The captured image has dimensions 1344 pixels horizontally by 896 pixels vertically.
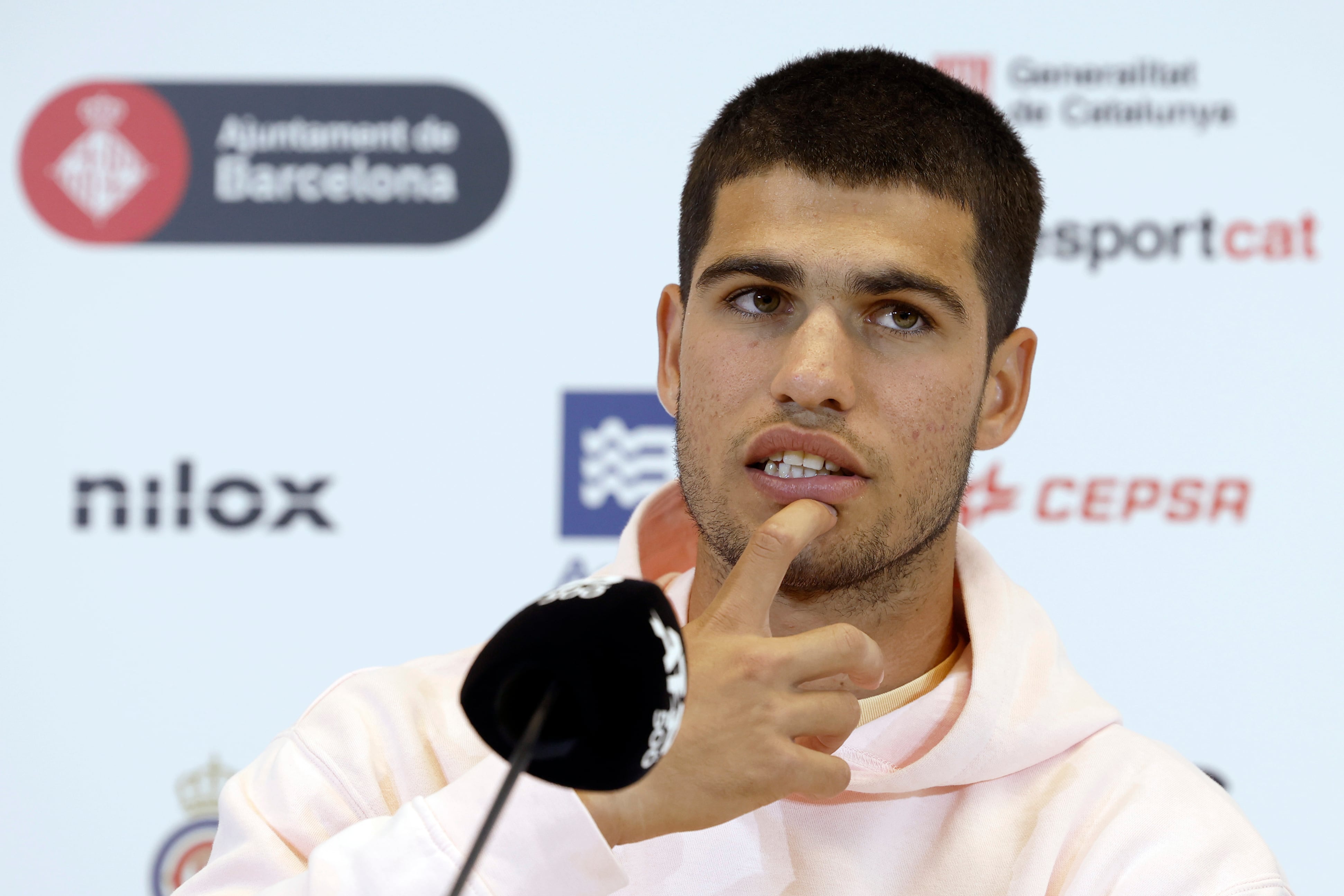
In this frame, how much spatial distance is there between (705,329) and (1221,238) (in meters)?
1.46

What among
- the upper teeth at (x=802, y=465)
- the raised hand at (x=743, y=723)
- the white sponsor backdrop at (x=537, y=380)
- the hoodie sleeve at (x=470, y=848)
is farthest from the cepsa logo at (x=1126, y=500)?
the hoodie sleeve at (x=470, y=848)

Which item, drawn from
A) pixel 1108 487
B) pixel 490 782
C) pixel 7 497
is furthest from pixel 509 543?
pixel 490 782

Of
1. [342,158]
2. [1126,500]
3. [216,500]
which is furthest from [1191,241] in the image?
[216,500]

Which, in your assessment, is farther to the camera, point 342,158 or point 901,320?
point 342,158

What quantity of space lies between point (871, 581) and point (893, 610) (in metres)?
0.06

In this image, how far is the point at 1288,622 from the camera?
2287mm

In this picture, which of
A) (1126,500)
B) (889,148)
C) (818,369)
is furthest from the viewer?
(1126,500)

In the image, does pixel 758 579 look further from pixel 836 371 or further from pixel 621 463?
pixel 621 463

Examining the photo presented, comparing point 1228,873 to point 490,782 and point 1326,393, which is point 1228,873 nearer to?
point 490,782

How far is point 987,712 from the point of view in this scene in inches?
48.8

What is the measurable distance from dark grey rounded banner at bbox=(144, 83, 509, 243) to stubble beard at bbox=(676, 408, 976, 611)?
120 centimetres

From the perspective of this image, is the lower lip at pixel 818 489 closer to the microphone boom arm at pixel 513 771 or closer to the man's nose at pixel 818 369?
the man's nose at pixel 818 369

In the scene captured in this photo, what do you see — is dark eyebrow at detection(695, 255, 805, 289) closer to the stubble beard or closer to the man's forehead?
the man's forehead

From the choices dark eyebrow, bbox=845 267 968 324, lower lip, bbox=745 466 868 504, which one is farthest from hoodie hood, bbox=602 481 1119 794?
dark eyebrow, bbox=845 267 968 324
